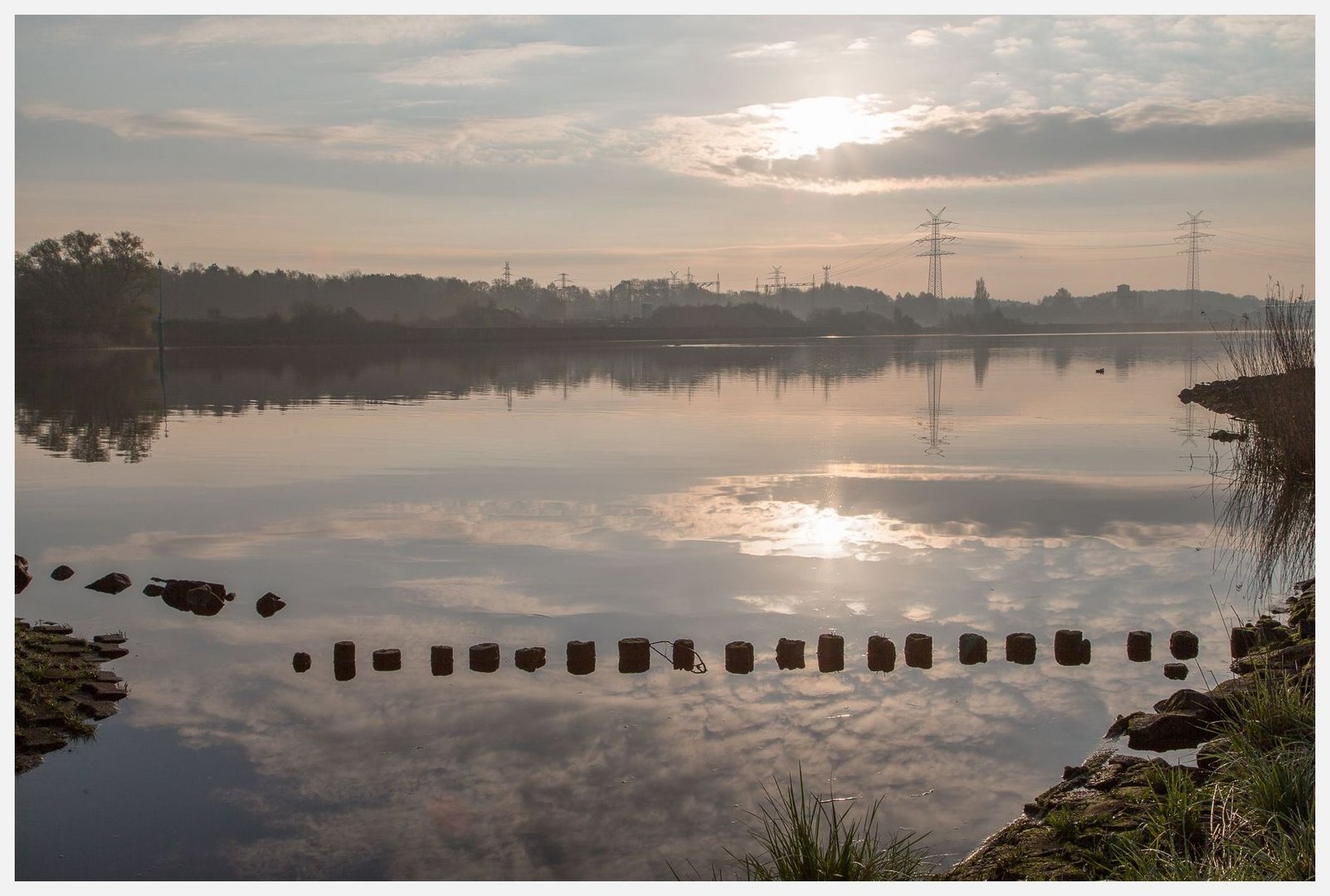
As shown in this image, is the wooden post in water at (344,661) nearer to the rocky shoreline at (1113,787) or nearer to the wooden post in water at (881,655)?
the wooden post in water at (881,655)

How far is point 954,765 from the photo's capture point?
7977 mm

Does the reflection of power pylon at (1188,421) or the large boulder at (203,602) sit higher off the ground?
the reflection of power pylon at (1188,421)

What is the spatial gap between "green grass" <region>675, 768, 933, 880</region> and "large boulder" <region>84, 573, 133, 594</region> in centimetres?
862

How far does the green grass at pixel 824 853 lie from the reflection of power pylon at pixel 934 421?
17654 mm

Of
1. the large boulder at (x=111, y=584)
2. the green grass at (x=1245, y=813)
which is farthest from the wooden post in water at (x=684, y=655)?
the large boulder at (x=111, y=584)

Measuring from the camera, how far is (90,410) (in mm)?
35750

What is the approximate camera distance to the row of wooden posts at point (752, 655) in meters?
9.77

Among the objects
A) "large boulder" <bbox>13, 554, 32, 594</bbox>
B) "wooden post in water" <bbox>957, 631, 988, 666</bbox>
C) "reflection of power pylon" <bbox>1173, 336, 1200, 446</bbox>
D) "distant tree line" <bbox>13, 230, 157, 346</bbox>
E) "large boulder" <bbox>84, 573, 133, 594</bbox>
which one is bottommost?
"wooden post in water" <bbox>957, 631, 988, 666</bbox>

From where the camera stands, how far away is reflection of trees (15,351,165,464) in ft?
86.1

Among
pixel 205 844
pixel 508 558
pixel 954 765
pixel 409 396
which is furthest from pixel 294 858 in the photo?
pixel 409 396

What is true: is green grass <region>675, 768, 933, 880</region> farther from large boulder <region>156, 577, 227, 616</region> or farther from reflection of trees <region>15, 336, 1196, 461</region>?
reflection of trees <region>15, 336, 1196, 461</region>

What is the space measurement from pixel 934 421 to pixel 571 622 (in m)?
21.5

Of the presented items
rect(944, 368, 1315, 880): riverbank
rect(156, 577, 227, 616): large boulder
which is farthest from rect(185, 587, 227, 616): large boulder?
rect(944, 368, 1315, 880): riverbank

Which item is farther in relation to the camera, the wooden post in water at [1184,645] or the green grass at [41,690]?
the wooden post in water at [1184,645]
